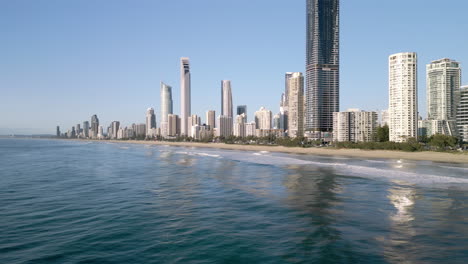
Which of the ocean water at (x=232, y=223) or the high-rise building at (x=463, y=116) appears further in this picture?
the high-rise building at (x=463, y=116)

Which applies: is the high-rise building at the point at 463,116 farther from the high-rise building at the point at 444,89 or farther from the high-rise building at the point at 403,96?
the high-rise building at the point at 444,89

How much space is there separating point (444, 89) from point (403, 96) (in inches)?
1762

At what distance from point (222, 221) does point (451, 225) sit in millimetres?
12874

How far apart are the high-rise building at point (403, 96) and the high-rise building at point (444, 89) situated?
123ft

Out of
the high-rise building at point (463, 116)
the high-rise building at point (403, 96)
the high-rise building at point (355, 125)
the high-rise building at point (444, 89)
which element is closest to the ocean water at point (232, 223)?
the high-rise building at point (403, 96)

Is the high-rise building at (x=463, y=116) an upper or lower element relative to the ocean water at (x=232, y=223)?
upper

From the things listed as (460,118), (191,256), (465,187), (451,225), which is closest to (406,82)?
(460,118)

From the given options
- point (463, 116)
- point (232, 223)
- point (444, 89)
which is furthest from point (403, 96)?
point (232, 223)

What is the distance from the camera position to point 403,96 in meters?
146

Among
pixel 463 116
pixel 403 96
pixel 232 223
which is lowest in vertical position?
pixel 232 223

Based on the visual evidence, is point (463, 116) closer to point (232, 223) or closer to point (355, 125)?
point (355, 125)

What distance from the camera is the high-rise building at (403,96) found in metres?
140

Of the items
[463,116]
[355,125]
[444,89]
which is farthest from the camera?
[355,125]

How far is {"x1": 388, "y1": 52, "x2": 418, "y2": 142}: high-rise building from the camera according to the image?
458ft
